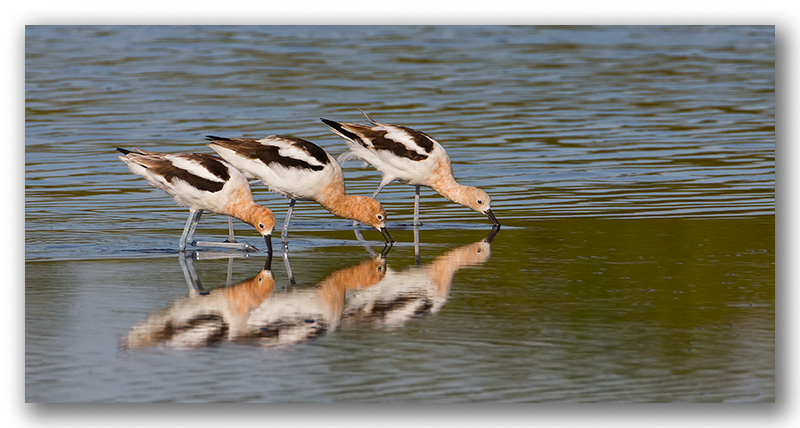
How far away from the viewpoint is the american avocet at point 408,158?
14.7 m

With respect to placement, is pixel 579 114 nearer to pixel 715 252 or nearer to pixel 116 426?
pixel 715 252

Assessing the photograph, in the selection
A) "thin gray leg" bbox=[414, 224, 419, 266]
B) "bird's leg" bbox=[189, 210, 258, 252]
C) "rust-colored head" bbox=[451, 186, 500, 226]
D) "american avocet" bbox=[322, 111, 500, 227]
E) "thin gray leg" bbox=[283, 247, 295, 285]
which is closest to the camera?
"thin gray leg" bbox=[283, 247, 295, 285]

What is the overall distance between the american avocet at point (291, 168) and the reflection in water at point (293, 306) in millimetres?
1382

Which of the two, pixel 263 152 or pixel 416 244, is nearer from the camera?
pixel 263 152

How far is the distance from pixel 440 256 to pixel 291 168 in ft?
6.34

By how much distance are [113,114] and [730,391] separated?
16718 millimetres

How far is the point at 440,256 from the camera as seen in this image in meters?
12.6

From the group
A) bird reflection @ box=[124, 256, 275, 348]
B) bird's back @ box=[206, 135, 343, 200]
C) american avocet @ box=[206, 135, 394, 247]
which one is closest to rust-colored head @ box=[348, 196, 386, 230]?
american avocet @ box=[206, 135, 394, 247]

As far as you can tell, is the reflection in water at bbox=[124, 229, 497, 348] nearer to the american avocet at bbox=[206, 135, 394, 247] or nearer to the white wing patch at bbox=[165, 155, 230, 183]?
the white wing patch at bbox=[165, 155, 230, 183]

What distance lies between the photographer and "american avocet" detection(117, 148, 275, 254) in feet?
41.4

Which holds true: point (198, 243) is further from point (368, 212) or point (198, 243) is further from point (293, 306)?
point (293, 306)

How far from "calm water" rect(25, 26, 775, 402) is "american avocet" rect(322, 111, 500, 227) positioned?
1.17 ft

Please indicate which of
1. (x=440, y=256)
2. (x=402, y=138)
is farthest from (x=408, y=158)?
(x=440, y=256)

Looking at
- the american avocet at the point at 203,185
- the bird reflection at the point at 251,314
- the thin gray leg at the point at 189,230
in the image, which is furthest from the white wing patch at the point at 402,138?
the bird reflection at the point at 251,314
